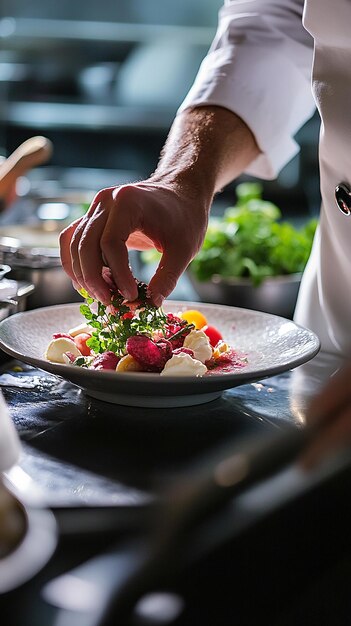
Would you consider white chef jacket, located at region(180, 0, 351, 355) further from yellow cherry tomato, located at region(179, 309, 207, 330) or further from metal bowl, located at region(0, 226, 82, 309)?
metal bowl, located at region(0, 226, 82, 309)

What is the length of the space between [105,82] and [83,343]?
2.79m

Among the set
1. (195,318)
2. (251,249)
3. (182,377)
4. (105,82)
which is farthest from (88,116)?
(182,377)

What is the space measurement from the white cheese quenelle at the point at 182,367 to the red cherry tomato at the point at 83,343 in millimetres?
134

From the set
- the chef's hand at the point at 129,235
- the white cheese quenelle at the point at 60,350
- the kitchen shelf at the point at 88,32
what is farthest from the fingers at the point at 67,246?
the kitchen shelf at the point at 88,32

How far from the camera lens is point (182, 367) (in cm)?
83

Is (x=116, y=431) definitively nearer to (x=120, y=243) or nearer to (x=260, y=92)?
(x=120, y=243)

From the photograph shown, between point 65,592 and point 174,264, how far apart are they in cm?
48

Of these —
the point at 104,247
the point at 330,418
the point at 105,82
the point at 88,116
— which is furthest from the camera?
the point at 105,82

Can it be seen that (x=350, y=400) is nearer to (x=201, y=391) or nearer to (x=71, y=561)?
(x=201, y=391)

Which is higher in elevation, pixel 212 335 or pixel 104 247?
pixel 104 247

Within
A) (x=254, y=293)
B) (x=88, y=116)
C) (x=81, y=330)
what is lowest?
(x=88, y=116)

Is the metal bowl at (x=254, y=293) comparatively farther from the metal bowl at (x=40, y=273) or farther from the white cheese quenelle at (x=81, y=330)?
the white cheese quenelle at (x=81, y=330)

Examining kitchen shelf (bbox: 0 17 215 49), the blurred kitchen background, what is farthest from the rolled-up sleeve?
kitchen shelf (bbox: 0 17 215 49)

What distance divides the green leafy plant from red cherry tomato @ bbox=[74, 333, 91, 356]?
631mm
